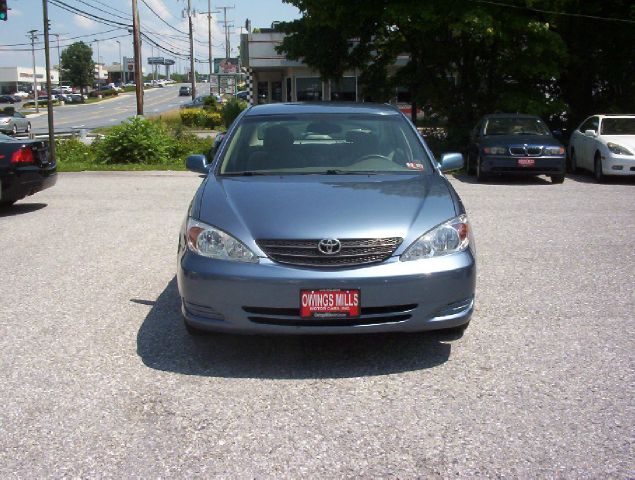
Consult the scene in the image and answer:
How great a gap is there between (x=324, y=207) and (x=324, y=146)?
133 cm

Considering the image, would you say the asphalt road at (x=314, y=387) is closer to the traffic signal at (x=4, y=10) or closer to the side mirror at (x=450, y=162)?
the side mirror at (x=450, y=162)

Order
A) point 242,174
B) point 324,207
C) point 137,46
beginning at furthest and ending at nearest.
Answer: point 137,46 < point 242,174 < point 324,207

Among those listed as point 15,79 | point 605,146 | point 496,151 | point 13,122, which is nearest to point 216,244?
point 496,151

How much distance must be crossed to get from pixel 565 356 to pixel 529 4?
18.3 m

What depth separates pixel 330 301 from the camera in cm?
438

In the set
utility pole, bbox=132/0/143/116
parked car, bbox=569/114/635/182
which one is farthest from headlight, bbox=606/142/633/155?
utility pole, bbox=132/0/143/116

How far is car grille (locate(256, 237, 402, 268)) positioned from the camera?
4.44 meters

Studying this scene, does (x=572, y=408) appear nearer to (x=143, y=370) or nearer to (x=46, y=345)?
(x=143, y=370)

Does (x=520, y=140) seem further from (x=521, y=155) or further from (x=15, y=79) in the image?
(x=15, y=79)

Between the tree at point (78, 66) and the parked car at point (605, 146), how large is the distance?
113m

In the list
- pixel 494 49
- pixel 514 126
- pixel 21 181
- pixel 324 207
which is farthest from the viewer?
pixel 494 49

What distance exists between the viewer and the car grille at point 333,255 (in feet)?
14.6

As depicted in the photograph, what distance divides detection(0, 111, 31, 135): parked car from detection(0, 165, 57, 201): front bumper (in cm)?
2850

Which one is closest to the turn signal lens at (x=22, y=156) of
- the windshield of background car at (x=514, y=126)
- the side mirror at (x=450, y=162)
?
the side mirror at (x=450, y=162)
